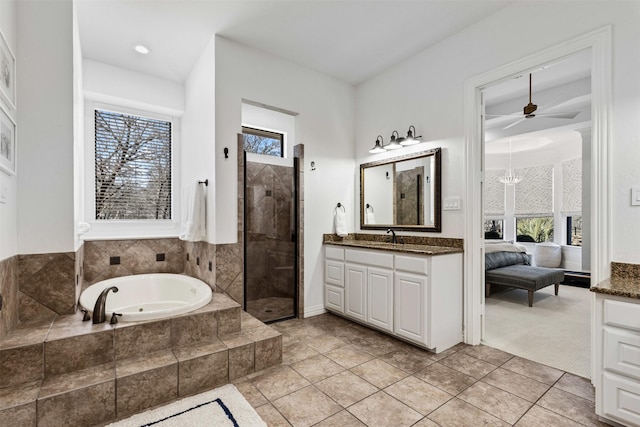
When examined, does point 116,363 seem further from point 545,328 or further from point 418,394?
point 545,328

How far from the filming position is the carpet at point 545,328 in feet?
8.25

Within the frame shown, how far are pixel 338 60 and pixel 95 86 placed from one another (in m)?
2.67

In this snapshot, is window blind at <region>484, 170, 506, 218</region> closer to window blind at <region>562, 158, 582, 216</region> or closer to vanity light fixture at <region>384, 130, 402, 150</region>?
window blind at <region>562, 158, 582, 216</region>

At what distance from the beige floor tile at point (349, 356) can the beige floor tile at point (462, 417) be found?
721 mm

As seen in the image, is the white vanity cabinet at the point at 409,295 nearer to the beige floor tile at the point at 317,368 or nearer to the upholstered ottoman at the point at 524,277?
the beige floor tile at the point at 317,368

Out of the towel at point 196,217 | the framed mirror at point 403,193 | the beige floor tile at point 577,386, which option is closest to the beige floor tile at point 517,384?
the beige floor tile at point 577,386

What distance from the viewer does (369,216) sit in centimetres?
378

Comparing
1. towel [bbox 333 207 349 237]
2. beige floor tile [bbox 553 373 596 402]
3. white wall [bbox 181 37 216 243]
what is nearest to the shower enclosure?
white wall [bbox 181 37 216 243]

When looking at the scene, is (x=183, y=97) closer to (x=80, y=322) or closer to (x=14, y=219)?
(x=14, y=219)

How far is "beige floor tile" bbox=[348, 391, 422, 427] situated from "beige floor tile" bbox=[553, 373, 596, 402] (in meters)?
1.12

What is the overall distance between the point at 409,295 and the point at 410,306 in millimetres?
94

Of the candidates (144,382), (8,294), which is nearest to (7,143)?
(8,294)

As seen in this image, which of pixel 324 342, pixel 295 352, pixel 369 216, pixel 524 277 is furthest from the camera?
pixel 524 277

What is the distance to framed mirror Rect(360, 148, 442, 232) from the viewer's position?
10.0ft
